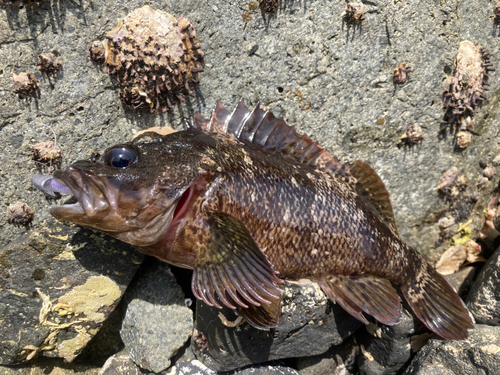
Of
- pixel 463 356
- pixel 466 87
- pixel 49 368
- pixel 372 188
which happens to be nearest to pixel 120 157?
pixel 49 368

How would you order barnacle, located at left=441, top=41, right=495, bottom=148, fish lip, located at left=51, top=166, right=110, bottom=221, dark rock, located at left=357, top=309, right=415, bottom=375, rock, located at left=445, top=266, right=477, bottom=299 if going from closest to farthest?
fish lip, located at left=51, top=166, right=110, bottom=221 → dark rock, located at left=357, top=309, right=415, bottom=375 → barnacle, located at left=441, top=41, right=495, bottom=148 → rock, located at left=445, top=266, right=477, bottom=299

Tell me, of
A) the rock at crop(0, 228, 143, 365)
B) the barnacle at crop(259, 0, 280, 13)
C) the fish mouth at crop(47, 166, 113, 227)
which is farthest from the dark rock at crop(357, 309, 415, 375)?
the barnacle at crop(259, 0, 280, 13)

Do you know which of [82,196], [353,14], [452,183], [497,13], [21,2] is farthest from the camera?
[452,183]

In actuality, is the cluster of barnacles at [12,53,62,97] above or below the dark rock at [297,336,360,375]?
above

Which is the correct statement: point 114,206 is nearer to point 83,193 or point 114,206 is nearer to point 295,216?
point 83,193

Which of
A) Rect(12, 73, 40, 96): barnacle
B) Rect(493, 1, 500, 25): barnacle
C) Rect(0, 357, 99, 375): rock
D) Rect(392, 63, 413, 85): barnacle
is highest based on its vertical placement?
Rect(493, 1, 500, 25): barnacle

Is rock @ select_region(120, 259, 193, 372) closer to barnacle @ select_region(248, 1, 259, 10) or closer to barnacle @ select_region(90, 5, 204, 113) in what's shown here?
barnacle @ select_region(90, 5, 204, 113)

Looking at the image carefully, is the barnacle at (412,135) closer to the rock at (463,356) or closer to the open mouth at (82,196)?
the rock at (463,356)
